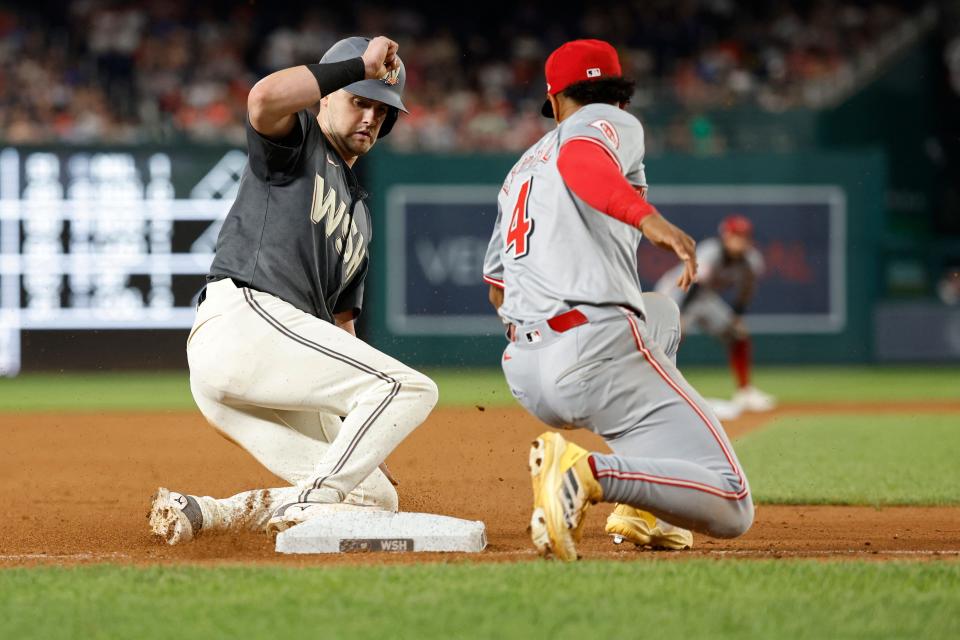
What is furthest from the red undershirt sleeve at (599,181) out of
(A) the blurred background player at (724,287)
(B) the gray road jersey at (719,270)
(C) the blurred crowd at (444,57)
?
(C) the blurred crowd at (444,57)

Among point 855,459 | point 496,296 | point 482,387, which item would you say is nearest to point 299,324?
point 496,296

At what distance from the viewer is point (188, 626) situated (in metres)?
3.33

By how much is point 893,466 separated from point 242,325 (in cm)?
460

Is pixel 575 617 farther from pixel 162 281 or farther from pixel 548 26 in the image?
pixel 548 26

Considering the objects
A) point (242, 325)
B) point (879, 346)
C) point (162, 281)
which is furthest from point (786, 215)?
point (242, 325)

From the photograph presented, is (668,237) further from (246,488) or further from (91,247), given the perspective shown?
(91,247)

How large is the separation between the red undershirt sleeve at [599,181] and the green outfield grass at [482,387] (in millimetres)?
8924

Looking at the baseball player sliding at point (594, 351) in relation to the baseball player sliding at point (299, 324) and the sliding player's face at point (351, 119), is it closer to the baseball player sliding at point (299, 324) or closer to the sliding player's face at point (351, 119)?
the baseball player sliding at point (299, 324)

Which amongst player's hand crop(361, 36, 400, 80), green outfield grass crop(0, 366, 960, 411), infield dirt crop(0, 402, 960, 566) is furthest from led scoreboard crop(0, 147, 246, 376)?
player's hand crop(361, 36, 400, 80)

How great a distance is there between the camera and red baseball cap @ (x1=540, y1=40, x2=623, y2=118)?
172 inches

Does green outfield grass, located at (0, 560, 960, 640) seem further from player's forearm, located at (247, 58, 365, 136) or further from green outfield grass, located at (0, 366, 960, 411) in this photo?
green outfield grass, located at (0, 366, 960, 411)

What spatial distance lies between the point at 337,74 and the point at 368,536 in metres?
1.56

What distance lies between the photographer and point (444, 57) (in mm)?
19797

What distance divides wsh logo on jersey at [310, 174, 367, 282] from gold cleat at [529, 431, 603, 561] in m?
1.26
